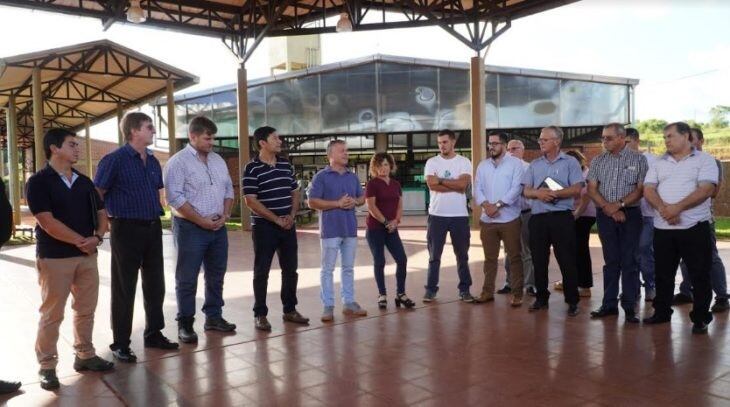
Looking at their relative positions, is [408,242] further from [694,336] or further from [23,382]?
[23,382]

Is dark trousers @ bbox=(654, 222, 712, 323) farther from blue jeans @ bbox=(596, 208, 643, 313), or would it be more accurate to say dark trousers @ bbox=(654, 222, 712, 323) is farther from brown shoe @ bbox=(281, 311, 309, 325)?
brown shoe @ bbox=(281, 311, 309, 325)

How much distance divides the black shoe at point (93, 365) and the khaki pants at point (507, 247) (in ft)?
11.4

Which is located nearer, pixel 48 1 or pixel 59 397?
pixel 59 397

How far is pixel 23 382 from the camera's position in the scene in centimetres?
377

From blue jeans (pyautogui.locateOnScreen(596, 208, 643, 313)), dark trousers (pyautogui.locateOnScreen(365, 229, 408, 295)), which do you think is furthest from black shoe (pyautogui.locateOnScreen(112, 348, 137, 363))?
blue jeans (pyautogui.locateOnScreen(596, 208, 643, 313))

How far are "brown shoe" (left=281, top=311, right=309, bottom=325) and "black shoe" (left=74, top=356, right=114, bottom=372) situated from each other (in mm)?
1577

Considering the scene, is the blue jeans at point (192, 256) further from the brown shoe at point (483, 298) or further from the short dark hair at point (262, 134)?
the brown shoe at point (483, 298)

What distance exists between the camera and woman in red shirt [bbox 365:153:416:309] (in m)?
5.59

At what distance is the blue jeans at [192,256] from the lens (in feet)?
15.0

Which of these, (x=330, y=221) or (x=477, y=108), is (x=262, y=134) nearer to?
(x=330, y=221)

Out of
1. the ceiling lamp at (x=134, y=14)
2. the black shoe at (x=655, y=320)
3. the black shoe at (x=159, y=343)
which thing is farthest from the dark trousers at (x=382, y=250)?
the ceiling lamp at (x=134, y=14)

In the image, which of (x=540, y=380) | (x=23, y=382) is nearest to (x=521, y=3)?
(x=540, y=380)

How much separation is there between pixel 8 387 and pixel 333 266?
103 inches

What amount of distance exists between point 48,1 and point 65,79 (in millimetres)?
6820
